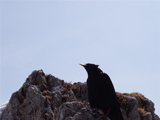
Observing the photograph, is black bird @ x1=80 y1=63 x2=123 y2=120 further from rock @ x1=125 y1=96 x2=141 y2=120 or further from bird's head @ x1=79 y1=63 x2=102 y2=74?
rock @ x1=125 y1=96 x2=141 y2=120

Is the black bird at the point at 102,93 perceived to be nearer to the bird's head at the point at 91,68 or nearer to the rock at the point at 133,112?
the bird's head at the point at 91,68

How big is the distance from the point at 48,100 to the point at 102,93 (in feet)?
23.6

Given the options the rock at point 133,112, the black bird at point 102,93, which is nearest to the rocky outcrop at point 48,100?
the rock at point 133,112

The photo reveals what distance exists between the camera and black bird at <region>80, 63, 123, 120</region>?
23.5 ft

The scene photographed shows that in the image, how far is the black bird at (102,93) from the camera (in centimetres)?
716

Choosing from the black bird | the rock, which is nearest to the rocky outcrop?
the rock

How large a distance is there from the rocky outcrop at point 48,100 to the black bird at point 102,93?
3521 mm

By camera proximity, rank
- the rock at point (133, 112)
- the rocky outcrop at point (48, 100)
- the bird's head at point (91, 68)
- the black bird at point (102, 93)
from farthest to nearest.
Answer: the rocky outcrop at point (48, 100) < the rock at point (133, 112) < the bird's head at point (91, 68) < the black bird at point (102, 93)

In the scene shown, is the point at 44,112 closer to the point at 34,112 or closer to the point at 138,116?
the point at 34,112

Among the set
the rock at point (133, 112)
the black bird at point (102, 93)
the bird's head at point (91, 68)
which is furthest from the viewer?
the rock at point (133, 112)

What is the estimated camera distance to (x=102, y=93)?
728 centimetres

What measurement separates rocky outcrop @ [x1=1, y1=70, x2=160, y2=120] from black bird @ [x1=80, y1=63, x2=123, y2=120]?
3.52 metres

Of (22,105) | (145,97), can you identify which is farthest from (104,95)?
(145,97)

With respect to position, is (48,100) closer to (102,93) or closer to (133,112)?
(133,112)
